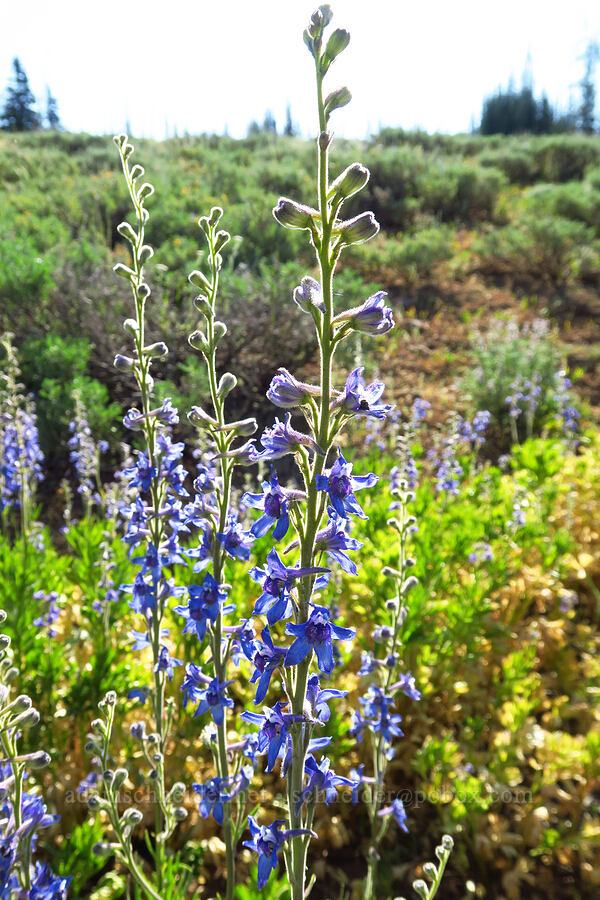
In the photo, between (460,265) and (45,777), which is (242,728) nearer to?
(45,777)

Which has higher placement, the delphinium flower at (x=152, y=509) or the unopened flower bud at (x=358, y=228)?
the unopened flower bud at (x=358, y=228)

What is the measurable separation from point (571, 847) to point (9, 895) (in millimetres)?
2311

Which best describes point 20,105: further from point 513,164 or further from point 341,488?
point 341,488

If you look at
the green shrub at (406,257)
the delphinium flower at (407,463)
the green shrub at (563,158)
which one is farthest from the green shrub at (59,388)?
the green shrub at (563,158)

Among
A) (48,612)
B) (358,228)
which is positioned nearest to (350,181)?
(358,228)

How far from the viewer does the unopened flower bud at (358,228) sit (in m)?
1.11

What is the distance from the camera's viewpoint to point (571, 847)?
2562mm

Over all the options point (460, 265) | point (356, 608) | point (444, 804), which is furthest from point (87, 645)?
point (460, 265)

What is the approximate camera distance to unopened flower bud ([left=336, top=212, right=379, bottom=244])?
111 cm

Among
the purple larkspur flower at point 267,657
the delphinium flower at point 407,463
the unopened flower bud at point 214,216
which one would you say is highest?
the unopened flower bud at point 214,216

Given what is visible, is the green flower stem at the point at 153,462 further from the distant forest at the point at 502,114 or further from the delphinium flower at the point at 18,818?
the distant forest at the point at 502,114

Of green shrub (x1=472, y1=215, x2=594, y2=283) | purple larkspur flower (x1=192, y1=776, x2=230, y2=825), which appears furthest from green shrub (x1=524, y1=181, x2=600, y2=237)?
purple larkspur flower (x1=192, y1=776, x2=230, y2=825)

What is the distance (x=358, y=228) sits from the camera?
111 centimetres

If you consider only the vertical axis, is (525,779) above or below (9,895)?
below
